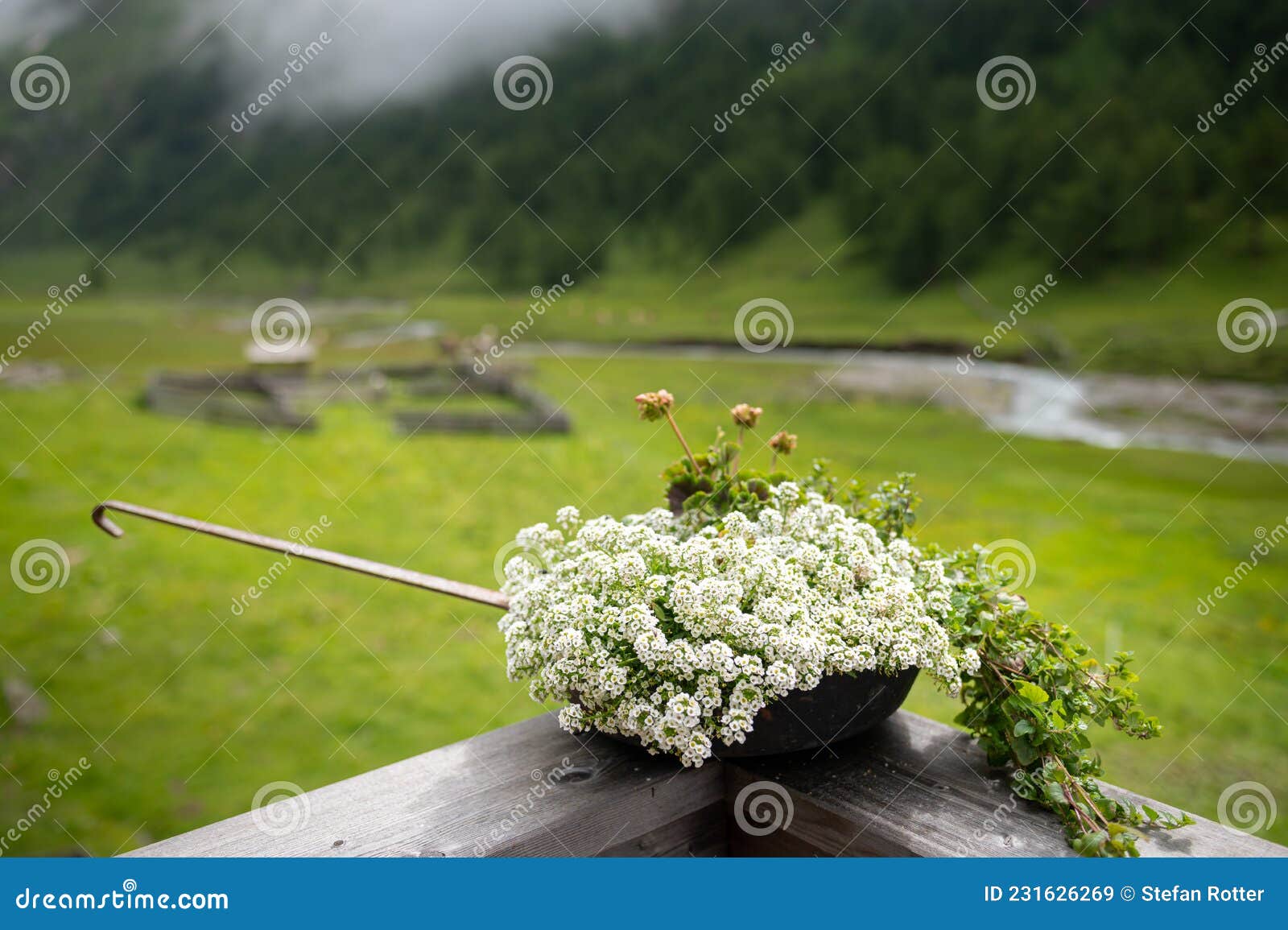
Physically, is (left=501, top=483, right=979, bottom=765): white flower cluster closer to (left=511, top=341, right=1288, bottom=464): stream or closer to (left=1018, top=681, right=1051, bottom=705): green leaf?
(left=1018, top=681, right=1051, bottom=705): green leaf

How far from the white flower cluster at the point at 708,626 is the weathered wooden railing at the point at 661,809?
0.14 meters

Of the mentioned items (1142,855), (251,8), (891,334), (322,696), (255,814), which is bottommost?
(1142,855)

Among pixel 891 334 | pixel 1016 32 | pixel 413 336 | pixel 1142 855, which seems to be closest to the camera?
pixel 1142 855

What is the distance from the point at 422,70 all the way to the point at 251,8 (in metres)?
14.1

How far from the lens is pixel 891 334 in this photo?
33.8 metres

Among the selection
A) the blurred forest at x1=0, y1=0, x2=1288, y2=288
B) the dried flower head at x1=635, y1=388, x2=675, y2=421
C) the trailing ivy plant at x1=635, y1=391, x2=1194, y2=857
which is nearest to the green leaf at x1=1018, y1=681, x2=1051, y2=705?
the trailing ivy plant at x1=635, y1=391, x2=1194, y2=857

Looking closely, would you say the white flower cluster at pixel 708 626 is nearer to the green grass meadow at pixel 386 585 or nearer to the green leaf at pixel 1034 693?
the green leaf at pixel 1034 693

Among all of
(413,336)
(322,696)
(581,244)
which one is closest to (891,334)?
(413,336)

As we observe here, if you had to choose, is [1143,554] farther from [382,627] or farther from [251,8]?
[251,8]

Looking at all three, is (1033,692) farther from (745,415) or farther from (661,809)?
(745,415)

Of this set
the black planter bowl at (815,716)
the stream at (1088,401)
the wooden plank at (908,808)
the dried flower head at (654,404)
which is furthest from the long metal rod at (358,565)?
the stream at (1088,401)

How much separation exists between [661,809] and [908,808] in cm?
48

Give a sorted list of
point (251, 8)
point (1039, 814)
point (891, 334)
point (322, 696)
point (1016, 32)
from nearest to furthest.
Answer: point (1039, 814), point (322, 696), point (891, 334), point (1016, 32), point (251, 8)

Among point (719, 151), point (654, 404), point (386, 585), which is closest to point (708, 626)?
point (654, 404)
